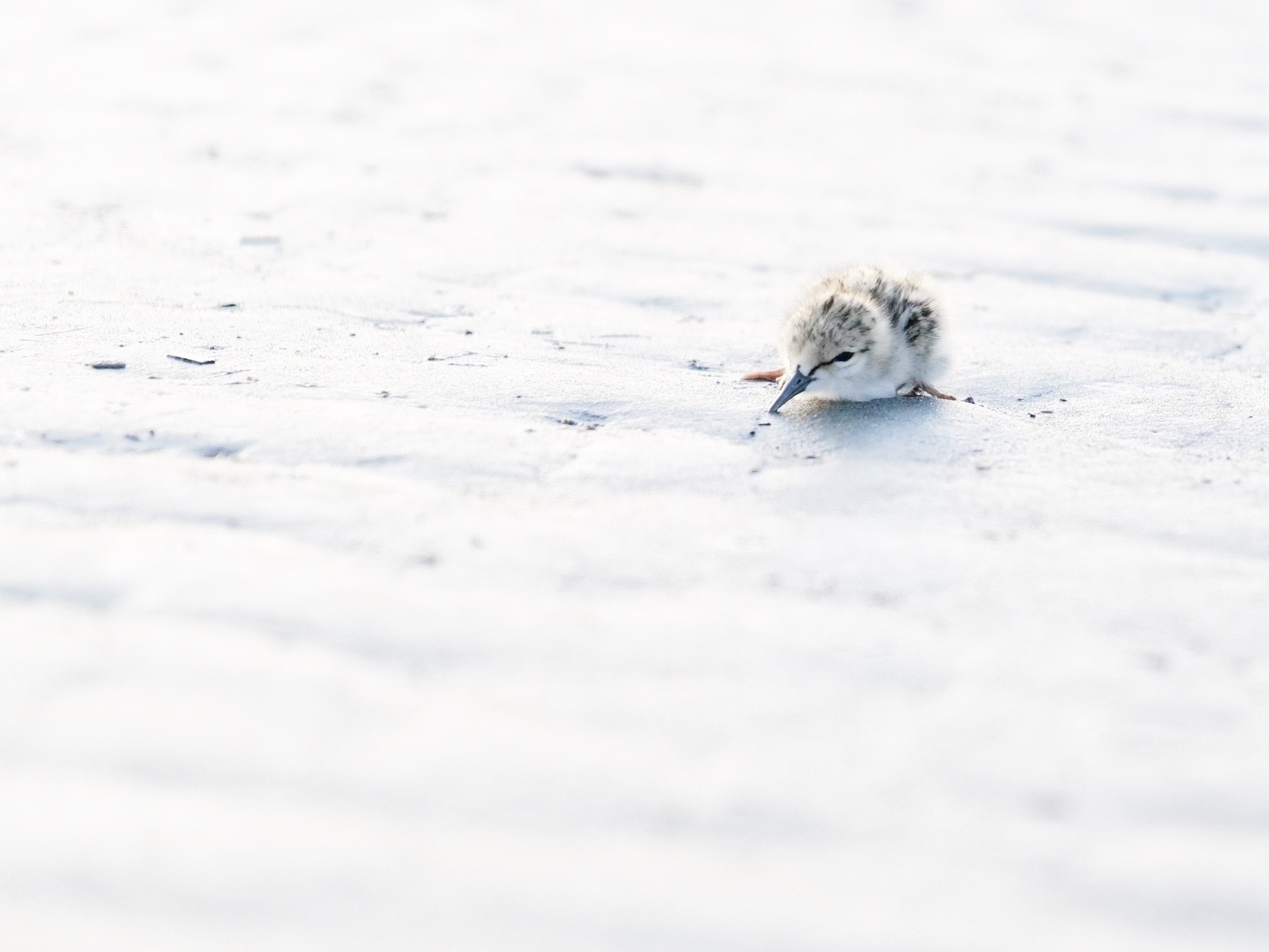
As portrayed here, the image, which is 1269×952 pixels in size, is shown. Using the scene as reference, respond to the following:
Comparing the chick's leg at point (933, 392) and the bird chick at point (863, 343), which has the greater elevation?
the bird chick at point (863, 343)

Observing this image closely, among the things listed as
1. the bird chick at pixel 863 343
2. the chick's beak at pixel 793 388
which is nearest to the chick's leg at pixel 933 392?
the bird chick at pixel 863 343

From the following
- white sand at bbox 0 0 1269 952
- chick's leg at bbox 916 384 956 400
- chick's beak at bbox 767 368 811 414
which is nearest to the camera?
white sand at bbox 0 0 1269 952

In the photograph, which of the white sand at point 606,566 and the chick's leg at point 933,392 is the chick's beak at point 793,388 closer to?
the white sand at point 606,566

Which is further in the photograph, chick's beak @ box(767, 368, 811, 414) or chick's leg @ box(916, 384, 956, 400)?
chick's leg @ box(916, 384, 956, 400)

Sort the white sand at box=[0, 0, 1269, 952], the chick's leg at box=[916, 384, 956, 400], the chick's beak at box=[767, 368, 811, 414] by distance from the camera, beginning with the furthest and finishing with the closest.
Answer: the chick's leg at box=[916, 384, 956, 400]
the chick's beak at box=[767, 368, 811, 414]
the white sand at box=[0, 0, 1269, 952]

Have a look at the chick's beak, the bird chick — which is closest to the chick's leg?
the bird chick

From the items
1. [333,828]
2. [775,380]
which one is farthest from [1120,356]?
[333,828]

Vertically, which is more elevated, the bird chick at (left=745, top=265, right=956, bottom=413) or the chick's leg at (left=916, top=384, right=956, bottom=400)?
the bird chick at (left=745, top=265, right=956, bottom=413)

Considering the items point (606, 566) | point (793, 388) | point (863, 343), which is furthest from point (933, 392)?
point (606, 566)

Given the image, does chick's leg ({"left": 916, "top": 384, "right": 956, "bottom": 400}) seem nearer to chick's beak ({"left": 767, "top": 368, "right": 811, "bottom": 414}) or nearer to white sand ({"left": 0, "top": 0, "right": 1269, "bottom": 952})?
white sand ({"left": 0, "top": 0, "right": 1269, "bottom": 952})
